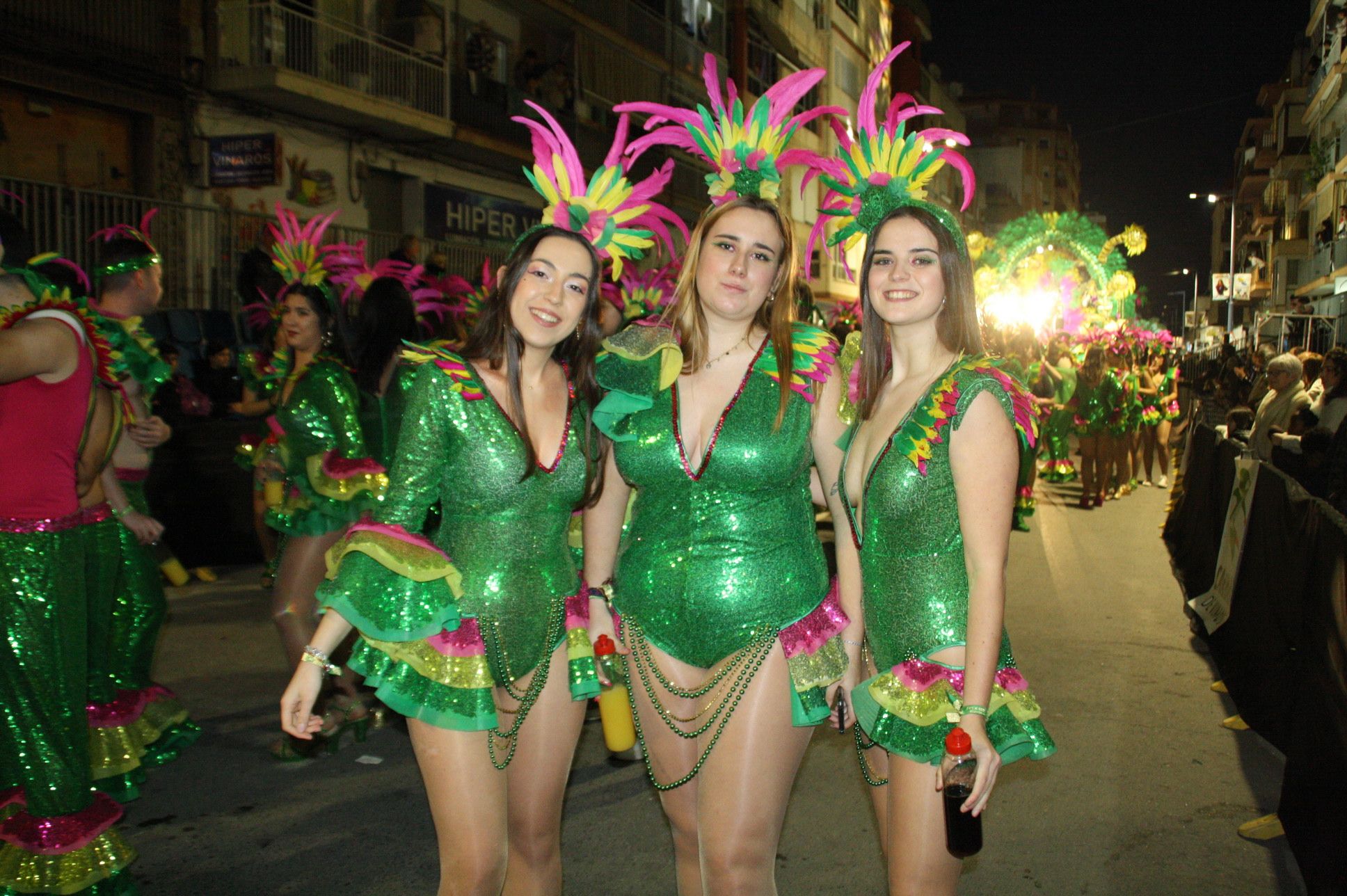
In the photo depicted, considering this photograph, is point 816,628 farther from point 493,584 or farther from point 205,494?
point 205,494

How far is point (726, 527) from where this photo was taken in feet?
9.43

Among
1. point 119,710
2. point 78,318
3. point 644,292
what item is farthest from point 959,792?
point 644,292

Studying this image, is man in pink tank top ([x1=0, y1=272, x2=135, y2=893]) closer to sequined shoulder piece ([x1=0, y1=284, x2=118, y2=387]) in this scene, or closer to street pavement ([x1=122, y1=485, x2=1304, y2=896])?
sequined shoulder piece ([x1=0, y1=284, x2=118, y2=387])

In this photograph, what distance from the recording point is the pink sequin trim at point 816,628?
285cm

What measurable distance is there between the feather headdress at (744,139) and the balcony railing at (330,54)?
36.7 feet

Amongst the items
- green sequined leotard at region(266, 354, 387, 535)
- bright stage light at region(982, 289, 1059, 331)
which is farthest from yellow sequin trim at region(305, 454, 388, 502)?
bright stage light at region(982, 289, 1059, 331)

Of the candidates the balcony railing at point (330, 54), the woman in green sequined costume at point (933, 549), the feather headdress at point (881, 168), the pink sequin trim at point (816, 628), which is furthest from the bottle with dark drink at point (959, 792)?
the balcony railing at point (330, 54)

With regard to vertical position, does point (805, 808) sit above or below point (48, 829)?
below

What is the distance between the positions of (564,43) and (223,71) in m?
8.80

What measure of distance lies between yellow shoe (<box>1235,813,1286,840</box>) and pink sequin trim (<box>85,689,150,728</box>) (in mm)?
4321

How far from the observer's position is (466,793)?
8.78ft

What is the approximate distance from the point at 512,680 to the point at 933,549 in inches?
43.9

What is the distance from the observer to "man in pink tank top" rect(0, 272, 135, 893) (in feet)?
10.7

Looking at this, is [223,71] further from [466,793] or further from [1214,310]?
[1214,310]
